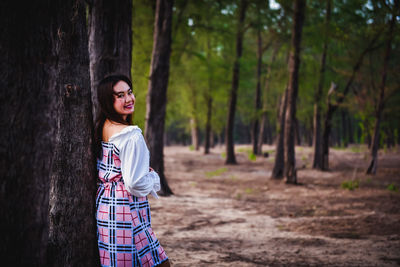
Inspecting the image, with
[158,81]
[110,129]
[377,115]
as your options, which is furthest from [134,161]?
[377,115]

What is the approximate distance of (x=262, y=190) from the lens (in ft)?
38.1

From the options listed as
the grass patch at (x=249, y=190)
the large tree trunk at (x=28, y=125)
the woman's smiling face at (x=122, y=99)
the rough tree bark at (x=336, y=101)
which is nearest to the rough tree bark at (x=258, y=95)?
the rough tree bark at (x=336, y=101)

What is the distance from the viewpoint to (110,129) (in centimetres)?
267

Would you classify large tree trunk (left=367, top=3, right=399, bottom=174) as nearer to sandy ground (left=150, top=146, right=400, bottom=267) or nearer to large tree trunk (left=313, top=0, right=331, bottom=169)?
sandy ground (left=150, top=146, right=400, bottom=267)

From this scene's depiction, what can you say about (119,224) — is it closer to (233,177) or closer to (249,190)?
(249,190)

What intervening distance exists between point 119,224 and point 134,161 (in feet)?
1.68

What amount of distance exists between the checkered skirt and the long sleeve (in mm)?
124

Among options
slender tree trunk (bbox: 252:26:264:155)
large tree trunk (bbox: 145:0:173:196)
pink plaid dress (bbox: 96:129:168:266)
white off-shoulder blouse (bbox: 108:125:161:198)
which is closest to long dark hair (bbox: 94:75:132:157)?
pink plaid dress (bbox: 96:129:168:266)

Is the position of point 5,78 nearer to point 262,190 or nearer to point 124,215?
point 124,215

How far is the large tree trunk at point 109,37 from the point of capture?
3561 mm

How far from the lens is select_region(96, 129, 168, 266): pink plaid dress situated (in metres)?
2.50

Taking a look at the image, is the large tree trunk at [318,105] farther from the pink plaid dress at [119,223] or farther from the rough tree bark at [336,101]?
the pink plaid dress at [119,223]

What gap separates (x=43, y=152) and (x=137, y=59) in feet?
34.4

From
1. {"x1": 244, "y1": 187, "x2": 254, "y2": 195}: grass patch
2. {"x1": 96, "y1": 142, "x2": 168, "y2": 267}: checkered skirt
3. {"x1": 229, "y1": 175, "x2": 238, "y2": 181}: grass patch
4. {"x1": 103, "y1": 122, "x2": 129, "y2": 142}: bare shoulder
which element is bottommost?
{"x1": 244, "y1": 187, "x2": 254, "y2": 195}: grass patch
